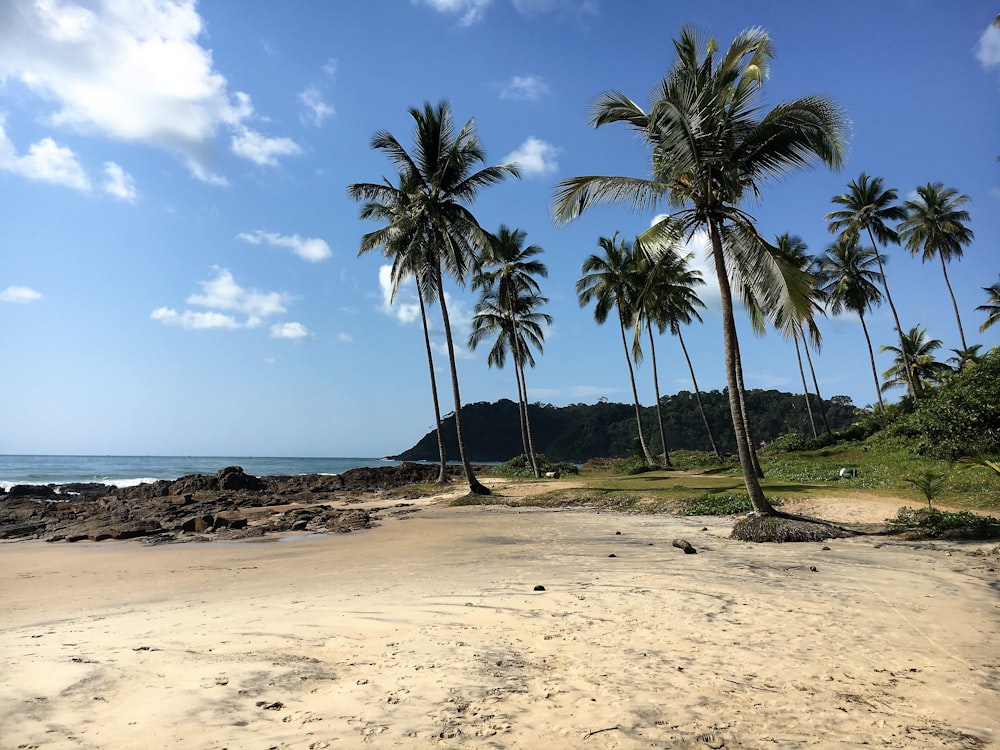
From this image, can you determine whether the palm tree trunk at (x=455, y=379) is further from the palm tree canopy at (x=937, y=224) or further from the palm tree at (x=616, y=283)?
the palm tree canopy at (x=937, y=224)

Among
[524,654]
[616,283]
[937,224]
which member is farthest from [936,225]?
[524,654]

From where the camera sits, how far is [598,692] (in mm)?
3590

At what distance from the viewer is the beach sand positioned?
3092 millimetres

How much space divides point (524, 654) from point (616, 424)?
8190 centimetres

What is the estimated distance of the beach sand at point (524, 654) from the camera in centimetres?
309

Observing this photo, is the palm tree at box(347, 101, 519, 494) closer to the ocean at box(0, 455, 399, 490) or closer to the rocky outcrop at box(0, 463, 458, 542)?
the rocky outcrop at box(0, 463, 458, 542)

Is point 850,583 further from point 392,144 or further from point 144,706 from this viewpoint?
point 392,144

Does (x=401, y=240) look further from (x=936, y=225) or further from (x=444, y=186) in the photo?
(x=936, y=225)

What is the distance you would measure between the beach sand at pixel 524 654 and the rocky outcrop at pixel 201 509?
6210 millimetres

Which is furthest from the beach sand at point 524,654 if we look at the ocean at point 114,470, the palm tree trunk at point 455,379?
the ocean at point 114,470

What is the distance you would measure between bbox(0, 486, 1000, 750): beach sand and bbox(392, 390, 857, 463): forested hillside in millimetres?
51361

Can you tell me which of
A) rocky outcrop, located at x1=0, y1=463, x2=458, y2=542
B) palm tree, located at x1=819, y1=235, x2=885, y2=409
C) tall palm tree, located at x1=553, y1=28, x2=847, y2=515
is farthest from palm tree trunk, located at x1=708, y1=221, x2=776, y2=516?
palm tree, located at x1=819, y1=235, x2=885, y2=409

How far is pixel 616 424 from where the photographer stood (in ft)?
276

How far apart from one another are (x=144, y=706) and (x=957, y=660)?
5582 millimetres
